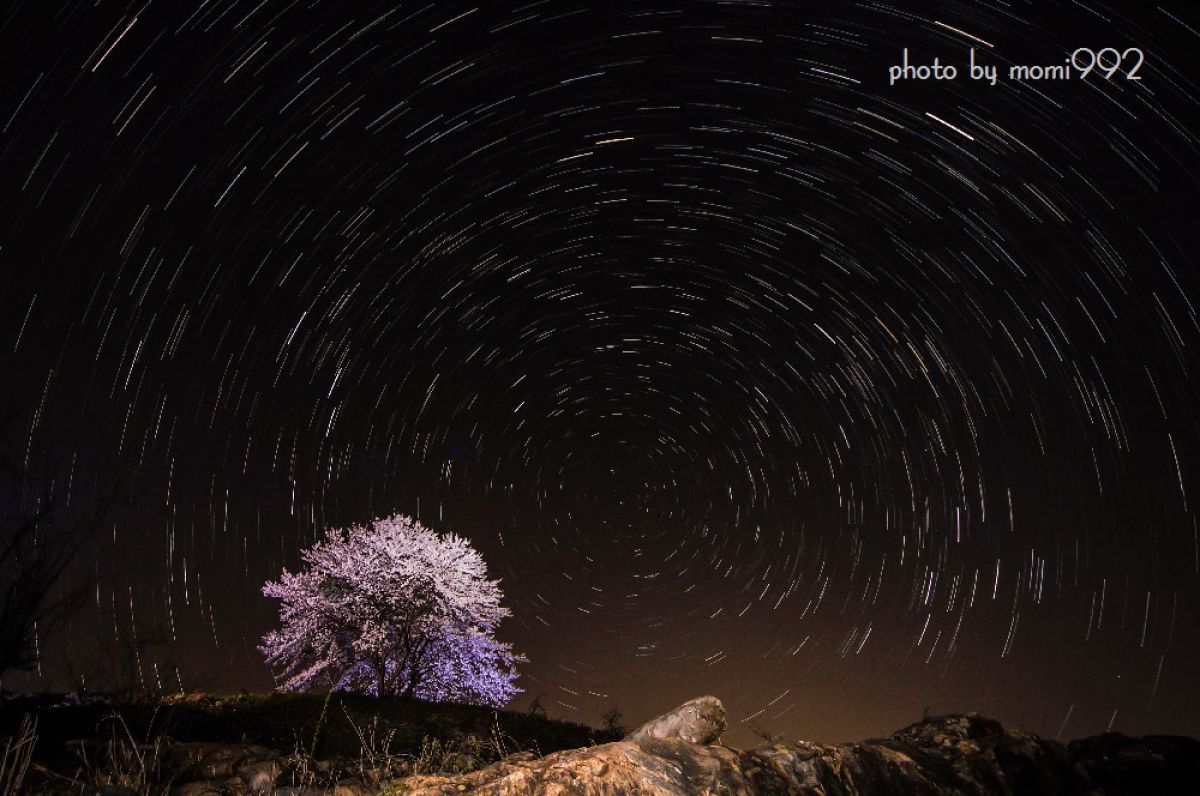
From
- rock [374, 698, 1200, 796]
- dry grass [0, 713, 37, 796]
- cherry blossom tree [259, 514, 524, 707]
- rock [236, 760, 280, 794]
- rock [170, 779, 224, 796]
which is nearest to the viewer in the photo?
dry grass [0, 713, 37, 796]

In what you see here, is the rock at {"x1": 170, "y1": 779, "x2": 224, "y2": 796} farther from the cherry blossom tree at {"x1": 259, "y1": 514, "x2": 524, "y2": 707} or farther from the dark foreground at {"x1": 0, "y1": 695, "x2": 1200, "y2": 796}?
the cherry blossom tree at {"x1": 259, "y1": 514, "x2": 524, "y2": 707}

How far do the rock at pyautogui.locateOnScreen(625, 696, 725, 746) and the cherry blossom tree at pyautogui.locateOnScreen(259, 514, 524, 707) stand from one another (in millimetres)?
21684

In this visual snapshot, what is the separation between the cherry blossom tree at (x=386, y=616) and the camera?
26.3m

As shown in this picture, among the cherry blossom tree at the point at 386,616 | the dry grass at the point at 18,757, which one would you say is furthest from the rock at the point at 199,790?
the cherry blossom tree at the point at 386,616

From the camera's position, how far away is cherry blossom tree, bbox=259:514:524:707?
86.3ft

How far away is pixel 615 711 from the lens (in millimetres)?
21422

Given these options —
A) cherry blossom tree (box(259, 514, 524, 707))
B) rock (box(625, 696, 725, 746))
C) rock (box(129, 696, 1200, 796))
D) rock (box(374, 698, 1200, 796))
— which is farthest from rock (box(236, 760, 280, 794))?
cherry blossom tree (box(259, 514, 524, 707))

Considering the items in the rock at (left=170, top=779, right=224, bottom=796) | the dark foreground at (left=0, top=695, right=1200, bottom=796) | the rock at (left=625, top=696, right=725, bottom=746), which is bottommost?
the rock at (left=170, top=779, right=224, bottom=796)

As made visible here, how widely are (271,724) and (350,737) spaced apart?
2.18m

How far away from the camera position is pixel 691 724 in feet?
21.3

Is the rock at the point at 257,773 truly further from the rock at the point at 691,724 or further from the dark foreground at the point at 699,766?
the rock at the point at 691,724

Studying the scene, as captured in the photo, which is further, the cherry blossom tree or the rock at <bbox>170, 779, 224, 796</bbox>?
the cherry blossom tree

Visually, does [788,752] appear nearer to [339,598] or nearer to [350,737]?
[350,737]

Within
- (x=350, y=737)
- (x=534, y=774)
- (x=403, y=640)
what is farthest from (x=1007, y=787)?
(x=403, y=640)
